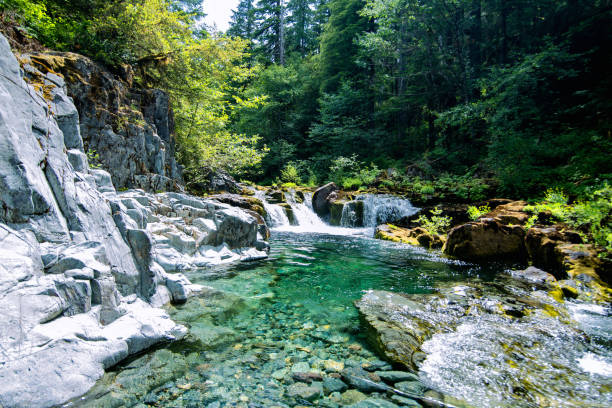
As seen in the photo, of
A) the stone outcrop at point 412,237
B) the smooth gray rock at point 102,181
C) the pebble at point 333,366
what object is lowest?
the pebble at point 333,366

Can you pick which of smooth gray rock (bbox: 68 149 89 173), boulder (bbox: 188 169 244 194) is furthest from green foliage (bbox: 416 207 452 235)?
smooth gray rock (bbox: 68 149 89 173)

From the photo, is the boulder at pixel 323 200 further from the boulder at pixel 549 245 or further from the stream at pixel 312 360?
the stream at pixel 312 360

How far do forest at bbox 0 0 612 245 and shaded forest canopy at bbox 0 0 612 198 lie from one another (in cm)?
8

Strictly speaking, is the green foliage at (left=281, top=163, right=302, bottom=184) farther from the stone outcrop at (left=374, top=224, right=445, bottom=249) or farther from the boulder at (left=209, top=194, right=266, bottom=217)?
the stone outcrop at (left=374, top=224, right=445, bottom=249)

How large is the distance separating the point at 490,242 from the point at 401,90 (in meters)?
16.6

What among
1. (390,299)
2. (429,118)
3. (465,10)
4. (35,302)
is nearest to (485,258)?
(390,299)

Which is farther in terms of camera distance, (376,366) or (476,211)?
(476,211)

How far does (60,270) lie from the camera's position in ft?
9.24

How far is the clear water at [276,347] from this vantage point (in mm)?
2443

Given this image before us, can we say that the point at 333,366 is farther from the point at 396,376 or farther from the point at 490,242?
the point at 490,242

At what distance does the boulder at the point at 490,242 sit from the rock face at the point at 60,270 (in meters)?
6.90

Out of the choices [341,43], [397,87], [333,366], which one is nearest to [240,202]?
[333,366]

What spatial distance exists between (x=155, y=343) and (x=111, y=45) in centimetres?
996

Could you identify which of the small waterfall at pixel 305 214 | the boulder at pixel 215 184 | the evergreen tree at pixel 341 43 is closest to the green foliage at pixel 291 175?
the small waterfall at pixel 305 214
